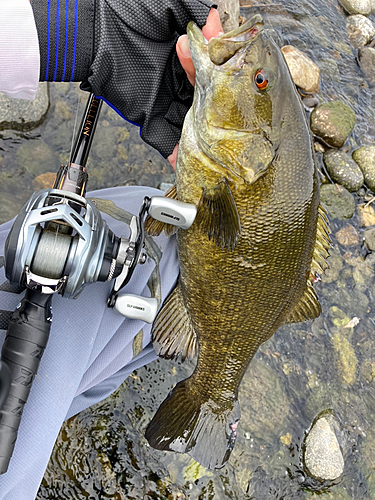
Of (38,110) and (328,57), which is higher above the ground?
(328,57)

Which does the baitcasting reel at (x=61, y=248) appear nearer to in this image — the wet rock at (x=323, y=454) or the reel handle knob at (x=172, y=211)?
the reel handle knob at (x=172, y=211)

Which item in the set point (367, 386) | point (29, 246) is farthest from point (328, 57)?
point (29, 246)

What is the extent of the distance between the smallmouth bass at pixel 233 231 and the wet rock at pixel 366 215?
198 cm

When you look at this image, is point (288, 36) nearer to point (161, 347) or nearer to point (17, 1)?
point (17, 1)

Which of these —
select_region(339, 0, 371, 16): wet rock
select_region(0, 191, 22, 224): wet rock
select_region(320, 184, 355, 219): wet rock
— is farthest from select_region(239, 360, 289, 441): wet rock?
select_region(339, 0, 371, 16): wet rock

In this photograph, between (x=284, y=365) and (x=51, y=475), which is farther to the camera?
(x=284, y=365)

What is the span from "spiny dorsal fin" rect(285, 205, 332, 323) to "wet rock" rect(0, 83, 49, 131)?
244cm

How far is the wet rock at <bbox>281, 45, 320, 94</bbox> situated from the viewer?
405 cm

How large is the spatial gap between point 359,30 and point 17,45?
184 inches

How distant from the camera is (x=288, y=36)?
440 cm

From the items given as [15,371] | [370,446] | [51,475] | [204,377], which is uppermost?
[15,371]

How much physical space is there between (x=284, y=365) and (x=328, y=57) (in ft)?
12.0

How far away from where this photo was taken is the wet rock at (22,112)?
307 centimetres

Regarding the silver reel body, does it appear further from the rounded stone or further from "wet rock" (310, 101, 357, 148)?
the rounded stone
